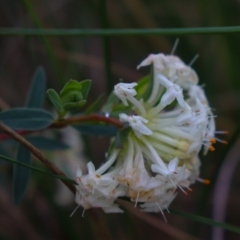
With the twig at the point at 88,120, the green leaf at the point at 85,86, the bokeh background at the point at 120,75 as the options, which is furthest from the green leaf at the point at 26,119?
the bokeh background at the point at 120,75

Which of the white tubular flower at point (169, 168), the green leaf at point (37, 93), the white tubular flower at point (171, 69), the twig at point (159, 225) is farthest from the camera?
the twig at point (159, 225)

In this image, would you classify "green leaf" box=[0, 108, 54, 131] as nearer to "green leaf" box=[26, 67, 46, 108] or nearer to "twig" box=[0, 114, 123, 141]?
"twig" box=[0, 114, 123, 141]

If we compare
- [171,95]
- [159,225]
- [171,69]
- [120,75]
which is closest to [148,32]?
[171,69]

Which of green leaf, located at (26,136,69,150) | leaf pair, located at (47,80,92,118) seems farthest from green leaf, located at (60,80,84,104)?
green leaf, located at (26,136,69,150)

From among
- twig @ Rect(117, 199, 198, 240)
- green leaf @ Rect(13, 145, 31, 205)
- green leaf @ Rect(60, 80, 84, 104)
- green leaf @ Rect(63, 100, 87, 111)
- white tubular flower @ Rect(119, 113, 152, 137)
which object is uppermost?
green leaf @ Rect(60, 80, 84, 104)

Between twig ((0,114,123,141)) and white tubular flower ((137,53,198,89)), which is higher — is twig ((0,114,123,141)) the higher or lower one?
the lower one

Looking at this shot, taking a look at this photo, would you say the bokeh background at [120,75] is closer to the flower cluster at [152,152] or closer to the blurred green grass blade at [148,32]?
the blurred green grass blade at [148,32]
